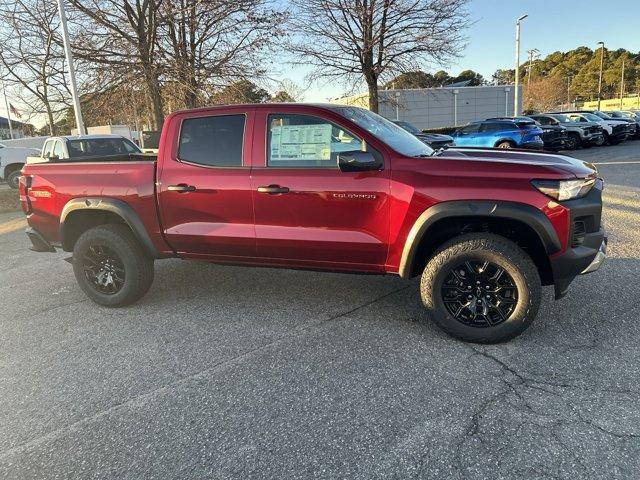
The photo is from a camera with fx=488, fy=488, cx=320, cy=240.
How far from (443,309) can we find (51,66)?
54.9 ft

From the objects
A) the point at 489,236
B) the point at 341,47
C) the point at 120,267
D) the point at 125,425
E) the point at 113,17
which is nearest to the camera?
the point at 125,425

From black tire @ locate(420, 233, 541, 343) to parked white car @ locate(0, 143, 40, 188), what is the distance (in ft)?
54.9

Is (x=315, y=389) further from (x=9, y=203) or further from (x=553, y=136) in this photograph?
(x=553, y=136)

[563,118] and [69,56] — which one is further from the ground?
[69,56]

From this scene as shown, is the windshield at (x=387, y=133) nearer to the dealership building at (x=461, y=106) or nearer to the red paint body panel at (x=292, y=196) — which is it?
the red paint body panel at (x=292, y=196)

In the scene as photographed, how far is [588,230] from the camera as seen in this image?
3.51 metres

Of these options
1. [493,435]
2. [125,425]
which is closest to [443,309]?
[493,435]

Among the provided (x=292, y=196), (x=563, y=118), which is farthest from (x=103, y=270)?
(x=563, y=118)

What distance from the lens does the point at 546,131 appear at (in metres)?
20.2

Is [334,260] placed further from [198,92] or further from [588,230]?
[198,92]

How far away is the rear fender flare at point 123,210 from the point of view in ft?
14.7

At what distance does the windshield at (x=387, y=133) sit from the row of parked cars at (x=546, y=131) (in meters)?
8.98

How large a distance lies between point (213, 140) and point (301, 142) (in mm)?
842

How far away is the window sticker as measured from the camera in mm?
3932
